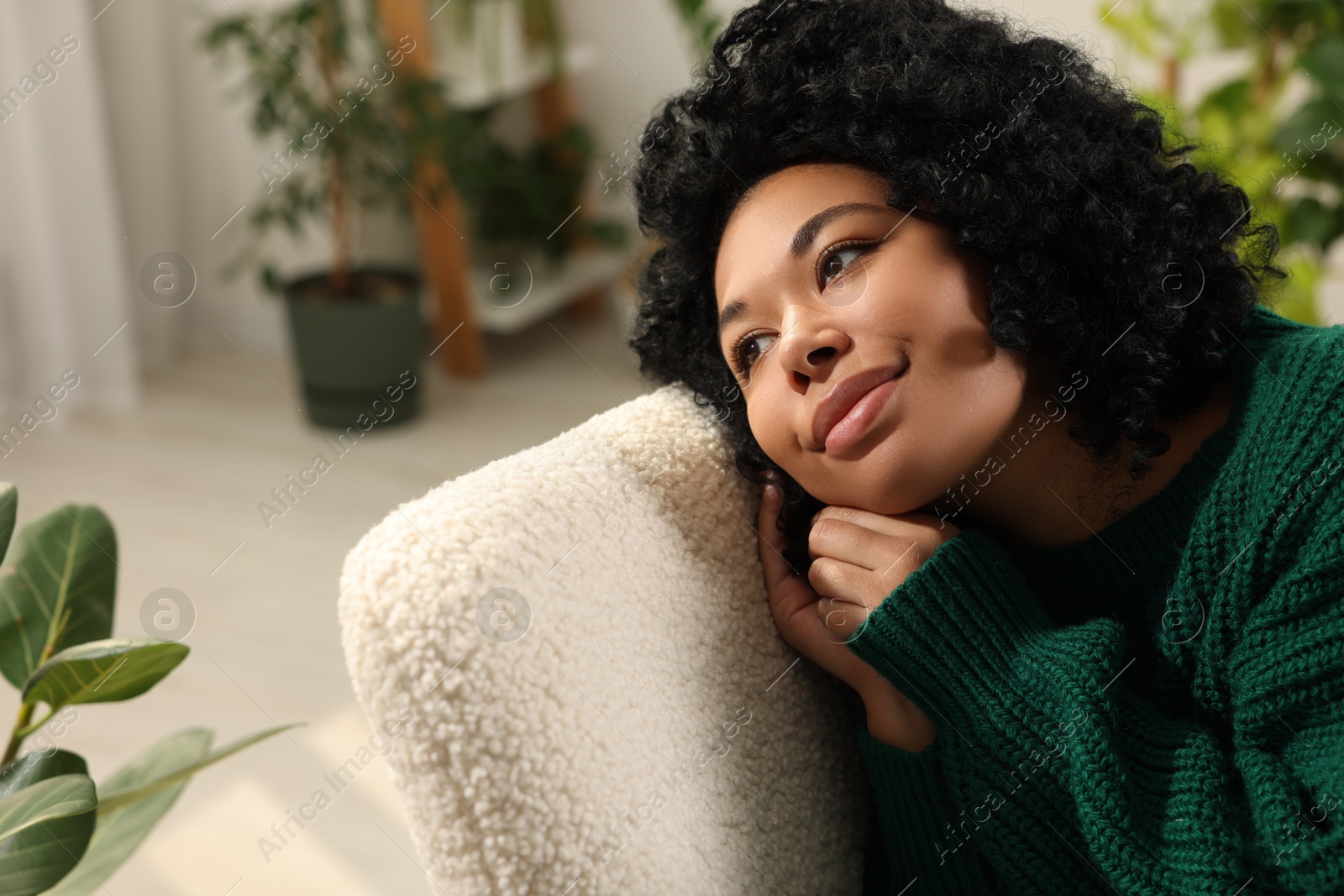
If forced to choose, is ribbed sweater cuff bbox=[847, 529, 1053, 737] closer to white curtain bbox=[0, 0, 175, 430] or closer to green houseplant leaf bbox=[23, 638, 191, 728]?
green houseplant leaf bbox=[23, 638, 191, 728]

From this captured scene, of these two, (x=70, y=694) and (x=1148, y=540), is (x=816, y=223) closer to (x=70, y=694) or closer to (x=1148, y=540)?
(x=1148, y=540)

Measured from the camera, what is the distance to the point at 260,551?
2.26m

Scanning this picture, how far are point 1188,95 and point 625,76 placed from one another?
4.79 feet

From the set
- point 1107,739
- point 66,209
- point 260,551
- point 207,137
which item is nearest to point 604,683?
point 1107,739

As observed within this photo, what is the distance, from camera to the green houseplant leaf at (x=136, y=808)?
754 millimetres

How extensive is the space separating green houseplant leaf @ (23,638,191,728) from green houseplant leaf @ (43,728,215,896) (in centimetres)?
7

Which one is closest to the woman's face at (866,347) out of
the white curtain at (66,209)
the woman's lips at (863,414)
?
the woman's lips at (863,414)

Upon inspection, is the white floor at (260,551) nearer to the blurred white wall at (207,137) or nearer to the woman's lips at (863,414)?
the blurred white wall at (207,137)

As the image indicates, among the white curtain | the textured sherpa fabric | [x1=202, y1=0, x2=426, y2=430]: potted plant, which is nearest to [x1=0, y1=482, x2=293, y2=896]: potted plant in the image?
the textured sherpa fabric

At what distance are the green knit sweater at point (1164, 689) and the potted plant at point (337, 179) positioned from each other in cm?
210

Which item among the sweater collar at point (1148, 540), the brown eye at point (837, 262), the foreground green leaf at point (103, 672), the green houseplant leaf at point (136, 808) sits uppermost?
the brown eye at point (837, 262)

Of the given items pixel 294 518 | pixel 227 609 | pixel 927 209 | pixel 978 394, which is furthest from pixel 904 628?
pixel 294 518

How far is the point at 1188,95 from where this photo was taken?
272 cm

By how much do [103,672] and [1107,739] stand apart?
0.60 m
